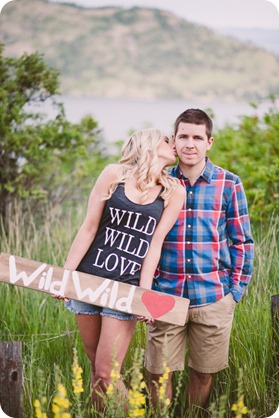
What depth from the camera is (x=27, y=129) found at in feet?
19.3

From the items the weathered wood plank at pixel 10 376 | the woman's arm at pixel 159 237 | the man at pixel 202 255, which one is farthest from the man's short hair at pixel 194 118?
the weathered wood plank at pixel 10 376

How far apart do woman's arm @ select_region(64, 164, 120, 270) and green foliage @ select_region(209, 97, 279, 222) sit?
2415 millimetres

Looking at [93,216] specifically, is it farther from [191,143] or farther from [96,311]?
[191,143]

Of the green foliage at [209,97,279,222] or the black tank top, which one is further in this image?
the green foliage at [209,97,279,222]

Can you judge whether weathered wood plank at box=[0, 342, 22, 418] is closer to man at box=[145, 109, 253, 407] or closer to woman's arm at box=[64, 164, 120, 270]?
woman's arm at box=[64, 164, 120, 270]

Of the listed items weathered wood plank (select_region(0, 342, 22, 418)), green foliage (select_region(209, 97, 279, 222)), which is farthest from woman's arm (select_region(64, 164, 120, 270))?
green foliage (select_region(209, 97, 279, 222))

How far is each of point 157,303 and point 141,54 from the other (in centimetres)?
1706

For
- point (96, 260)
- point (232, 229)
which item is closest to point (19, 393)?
point (96, 260)

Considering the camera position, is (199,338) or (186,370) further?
(186,370)

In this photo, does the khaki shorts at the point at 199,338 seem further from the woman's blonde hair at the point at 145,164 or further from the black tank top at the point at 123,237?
the woman's blonde hair at the point at 145,164

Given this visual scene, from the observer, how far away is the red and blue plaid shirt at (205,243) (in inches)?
130

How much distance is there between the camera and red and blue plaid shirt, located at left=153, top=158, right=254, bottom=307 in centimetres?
331

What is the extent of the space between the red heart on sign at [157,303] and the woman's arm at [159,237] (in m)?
0.07

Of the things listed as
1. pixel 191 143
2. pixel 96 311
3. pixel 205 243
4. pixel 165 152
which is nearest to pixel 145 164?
pixel 165 152
